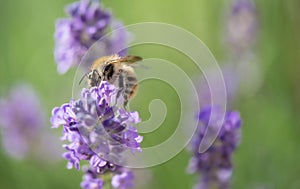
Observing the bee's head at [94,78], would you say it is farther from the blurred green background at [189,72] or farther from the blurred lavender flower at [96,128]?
the blurred green background at [189,72]

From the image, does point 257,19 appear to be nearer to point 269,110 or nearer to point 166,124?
point 269,110

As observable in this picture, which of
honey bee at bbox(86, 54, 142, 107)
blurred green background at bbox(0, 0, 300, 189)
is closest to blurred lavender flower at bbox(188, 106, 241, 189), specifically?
honey bee at bbox(86, 54, 142, 107)

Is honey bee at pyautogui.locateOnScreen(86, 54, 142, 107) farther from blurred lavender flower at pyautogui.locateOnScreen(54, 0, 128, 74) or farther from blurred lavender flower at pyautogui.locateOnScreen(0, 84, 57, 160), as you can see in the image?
blurred lavender flower at pyautogui.locateOnScreen(0, 84, 57, 160)

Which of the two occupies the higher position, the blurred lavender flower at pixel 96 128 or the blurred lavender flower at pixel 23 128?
the blurred lavender flower at pixel 23 128

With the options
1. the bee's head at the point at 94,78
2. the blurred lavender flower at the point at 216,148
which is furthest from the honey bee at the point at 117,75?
the blurred lavender flower at the point at 216,148

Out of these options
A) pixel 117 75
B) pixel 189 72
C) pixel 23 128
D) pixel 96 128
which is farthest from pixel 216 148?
pixel 189 72
